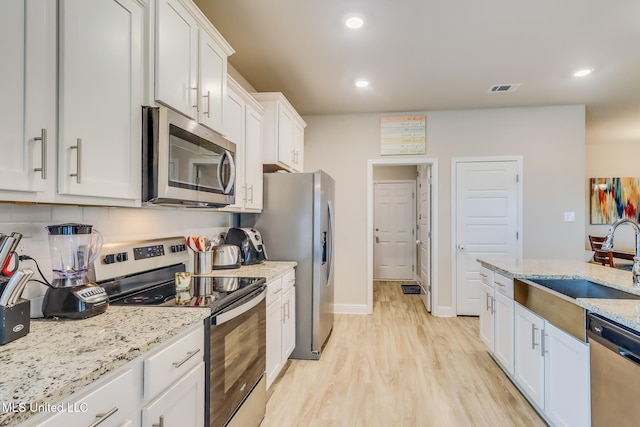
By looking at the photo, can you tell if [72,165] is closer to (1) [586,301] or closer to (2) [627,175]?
(1) [586,301]

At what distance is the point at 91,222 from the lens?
157 centimetres

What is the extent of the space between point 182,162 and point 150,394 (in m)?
1.02

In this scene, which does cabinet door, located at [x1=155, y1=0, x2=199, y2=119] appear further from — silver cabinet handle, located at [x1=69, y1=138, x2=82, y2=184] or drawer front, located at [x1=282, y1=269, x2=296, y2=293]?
drawer front, located at [x1=282, y1=269, x2=296, y2=293]

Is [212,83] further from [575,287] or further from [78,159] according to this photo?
[575,287]

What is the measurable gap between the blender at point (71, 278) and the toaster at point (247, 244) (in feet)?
4.31

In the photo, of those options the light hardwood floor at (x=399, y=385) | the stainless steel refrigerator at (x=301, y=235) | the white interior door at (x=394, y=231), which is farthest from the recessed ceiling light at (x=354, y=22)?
the white interior door at (x=394, y=231)

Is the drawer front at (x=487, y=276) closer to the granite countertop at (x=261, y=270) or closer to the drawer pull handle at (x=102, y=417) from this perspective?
the granite countertop at (x=261, y=270)

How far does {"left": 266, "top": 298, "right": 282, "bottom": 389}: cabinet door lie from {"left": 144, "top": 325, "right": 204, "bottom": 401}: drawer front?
0.93 metres

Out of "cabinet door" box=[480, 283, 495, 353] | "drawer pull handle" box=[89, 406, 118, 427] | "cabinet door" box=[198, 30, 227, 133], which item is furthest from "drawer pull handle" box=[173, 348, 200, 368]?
"cabinet door" box=[480, 283, 495, 353]

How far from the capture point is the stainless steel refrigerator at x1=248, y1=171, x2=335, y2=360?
2.97 m

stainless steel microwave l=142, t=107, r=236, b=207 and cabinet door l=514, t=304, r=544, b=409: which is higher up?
stainless steel microwave l=142, t=107, r=236, b=207

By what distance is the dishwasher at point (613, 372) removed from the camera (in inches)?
52.0

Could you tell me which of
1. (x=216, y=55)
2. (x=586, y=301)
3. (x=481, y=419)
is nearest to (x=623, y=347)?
(x=586, y=301)

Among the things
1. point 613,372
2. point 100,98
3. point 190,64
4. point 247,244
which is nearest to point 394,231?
point 247,244
